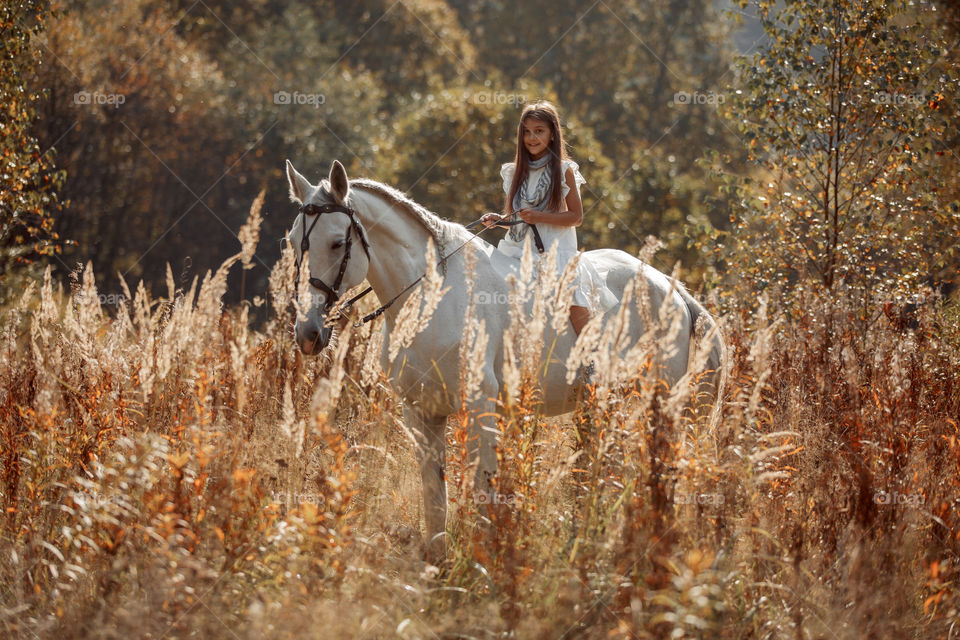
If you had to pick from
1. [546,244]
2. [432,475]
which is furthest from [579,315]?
[432,475]

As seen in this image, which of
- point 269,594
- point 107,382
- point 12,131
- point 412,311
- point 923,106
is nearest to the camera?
point 269,594

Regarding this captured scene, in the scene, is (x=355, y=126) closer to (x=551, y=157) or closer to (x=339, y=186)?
(x=551, y=157)

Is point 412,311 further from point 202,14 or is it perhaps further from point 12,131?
point 202,14

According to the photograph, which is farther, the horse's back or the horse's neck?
the horse's back

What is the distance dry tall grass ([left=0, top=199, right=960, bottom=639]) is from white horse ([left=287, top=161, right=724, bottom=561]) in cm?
22

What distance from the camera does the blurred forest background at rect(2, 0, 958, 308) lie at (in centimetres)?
723

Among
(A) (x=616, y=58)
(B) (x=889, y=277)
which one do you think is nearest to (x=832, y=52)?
(B) (x=889, y=277)

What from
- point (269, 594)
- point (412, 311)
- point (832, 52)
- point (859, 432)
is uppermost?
point (832, 52)

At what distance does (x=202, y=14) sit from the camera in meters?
25.2

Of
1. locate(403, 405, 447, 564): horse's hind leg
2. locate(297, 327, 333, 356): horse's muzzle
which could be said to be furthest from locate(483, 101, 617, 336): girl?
locate(297, 327, 333, 356): horse's muzzle

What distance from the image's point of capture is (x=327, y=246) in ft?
13.4

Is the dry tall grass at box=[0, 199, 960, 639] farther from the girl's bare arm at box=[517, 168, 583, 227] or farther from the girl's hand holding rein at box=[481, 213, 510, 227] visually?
the girl's bare arm at box=[517, 168, 583, 227]

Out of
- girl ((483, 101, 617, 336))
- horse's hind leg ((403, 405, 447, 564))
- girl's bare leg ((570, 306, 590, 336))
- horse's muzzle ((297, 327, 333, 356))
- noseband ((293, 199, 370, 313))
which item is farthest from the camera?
girl ((483, 101, 617, 336))

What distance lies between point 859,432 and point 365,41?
27.2m
